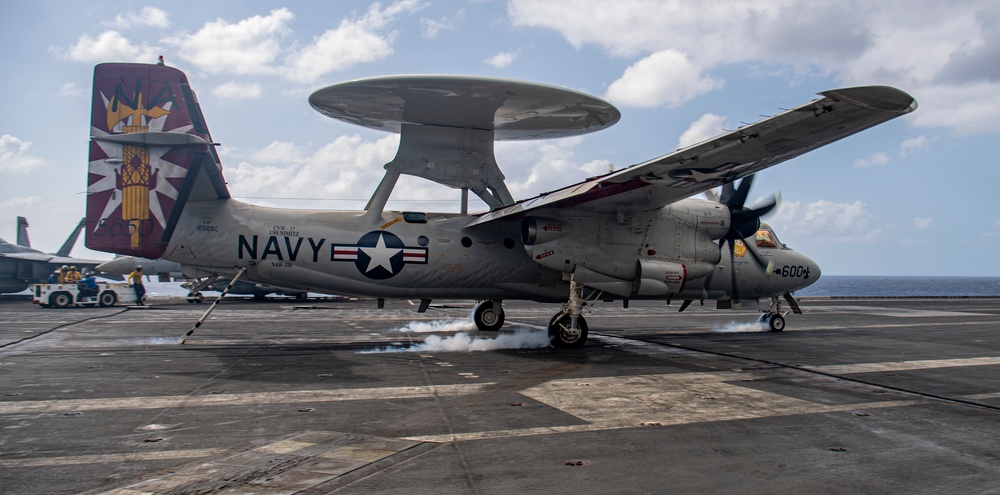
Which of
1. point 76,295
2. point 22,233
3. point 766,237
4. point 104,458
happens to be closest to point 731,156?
point 766,237

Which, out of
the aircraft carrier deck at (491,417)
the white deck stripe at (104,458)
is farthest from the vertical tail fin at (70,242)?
the white deck stripe at (104,458)

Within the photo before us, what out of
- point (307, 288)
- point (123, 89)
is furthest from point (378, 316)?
point (123, 89)

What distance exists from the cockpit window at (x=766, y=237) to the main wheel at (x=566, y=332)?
7734mm

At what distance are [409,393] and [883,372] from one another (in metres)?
9.59

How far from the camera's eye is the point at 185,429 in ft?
26.1

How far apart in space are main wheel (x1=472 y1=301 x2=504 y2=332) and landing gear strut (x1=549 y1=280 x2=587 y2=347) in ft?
13.4

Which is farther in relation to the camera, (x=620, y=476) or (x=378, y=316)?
(x=378, y=316)

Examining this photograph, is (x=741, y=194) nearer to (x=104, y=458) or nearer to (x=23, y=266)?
(x=104, y=458)

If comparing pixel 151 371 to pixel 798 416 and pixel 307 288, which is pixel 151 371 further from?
pixel 798 416

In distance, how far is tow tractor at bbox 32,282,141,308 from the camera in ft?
109

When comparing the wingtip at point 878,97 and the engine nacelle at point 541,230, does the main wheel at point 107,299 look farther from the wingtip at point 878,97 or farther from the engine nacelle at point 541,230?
the wingtip at point 878,97

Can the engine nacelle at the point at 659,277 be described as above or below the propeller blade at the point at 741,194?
below

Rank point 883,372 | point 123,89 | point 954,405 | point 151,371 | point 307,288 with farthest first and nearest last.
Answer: point 307,288
point 123,89
point 883,372
point 151,371
point 954,405

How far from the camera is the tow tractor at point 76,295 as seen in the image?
109ft
